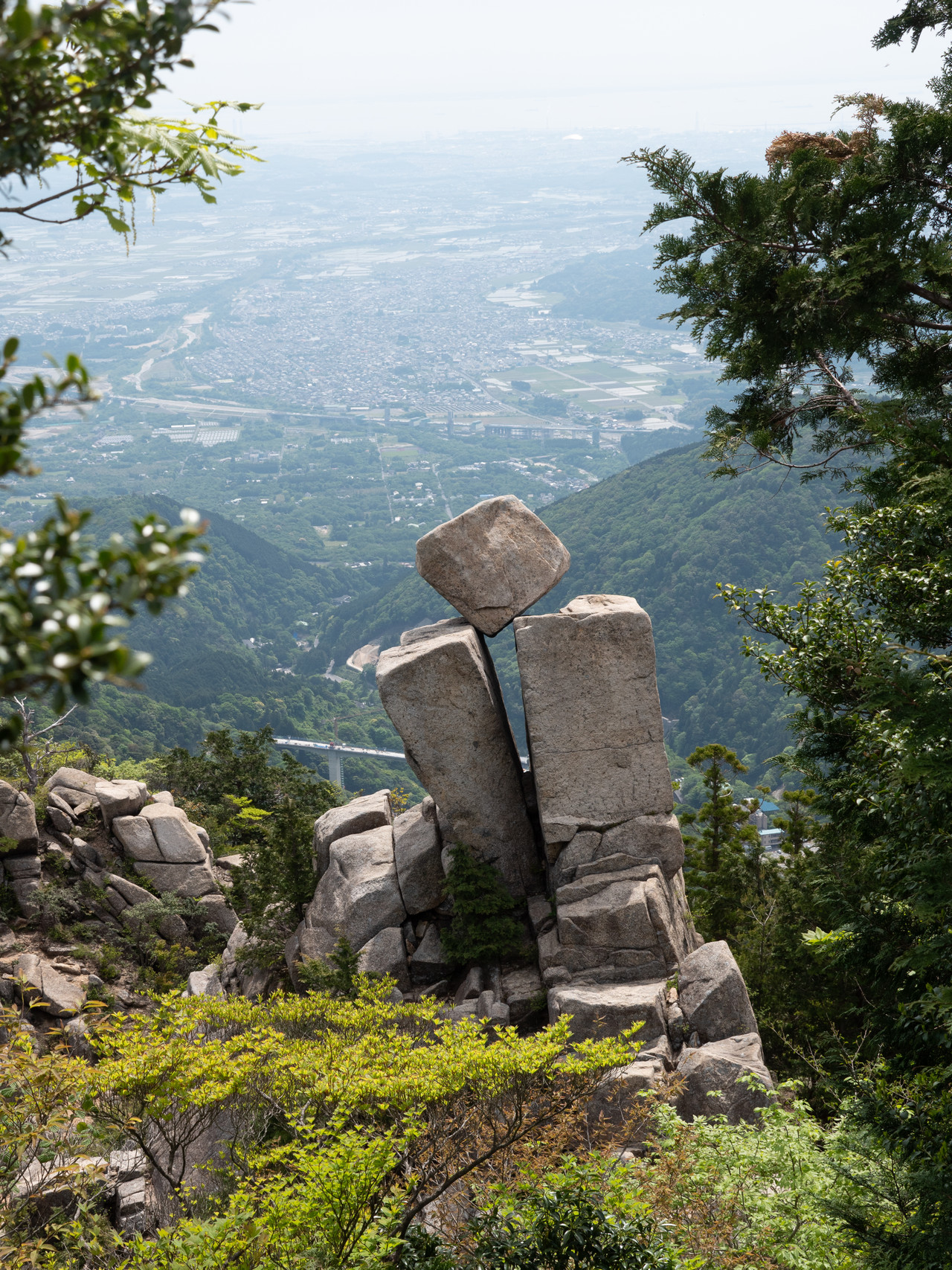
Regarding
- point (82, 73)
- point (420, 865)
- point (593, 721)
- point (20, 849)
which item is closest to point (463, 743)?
point (593, 721)

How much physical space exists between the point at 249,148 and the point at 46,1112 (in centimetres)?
818

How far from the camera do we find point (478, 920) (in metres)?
14.3

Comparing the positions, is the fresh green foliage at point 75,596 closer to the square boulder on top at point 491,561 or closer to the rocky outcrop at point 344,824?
the square boulder on top at point 491,561

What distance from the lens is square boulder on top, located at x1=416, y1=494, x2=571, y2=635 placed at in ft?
50.1

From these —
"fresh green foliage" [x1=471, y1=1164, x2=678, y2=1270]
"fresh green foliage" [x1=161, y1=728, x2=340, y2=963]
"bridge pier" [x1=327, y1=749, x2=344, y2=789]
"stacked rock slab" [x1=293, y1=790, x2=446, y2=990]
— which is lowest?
"bridge pier" [x1=327, y1=749, x2=344, y2=789]

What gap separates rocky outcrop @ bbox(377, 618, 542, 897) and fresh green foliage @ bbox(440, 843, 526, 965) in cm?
58

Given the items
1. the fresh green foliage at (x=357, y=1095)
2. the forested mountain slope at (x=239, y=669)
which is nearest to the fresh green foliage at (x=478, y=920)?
the fresh green foliage at (x=357, y=1095)

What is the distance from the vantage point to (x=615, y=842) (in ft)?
46.5

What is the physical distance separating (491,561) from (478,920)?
5.98 m

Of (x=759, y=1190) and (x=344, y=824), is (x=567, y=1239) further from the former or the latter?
(x=344, y=824)

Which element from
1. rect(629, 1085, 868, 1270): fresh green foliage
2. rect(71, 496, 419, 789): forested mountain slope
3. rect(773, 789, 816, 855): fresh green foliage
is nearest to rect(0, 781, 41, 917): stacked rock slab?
rect(629, 1085, 868, 1270): fresh green foliage

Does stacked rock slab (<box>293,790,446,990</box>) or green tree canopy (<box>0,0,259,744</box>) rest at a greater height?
green tree canopy (<box>0,0,259,744</box>)

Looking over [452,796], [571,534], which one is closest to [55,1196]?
[452,796]

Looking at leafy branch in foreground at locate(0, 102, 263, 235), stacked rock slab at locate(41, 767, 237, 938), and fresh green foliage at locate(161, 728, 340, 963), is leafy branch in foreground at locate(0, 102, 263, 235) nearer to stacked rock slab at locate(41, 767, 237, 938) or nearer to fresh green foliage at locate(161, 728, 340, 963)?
fresh green foliage at locate(161, 728, 340, 963)
